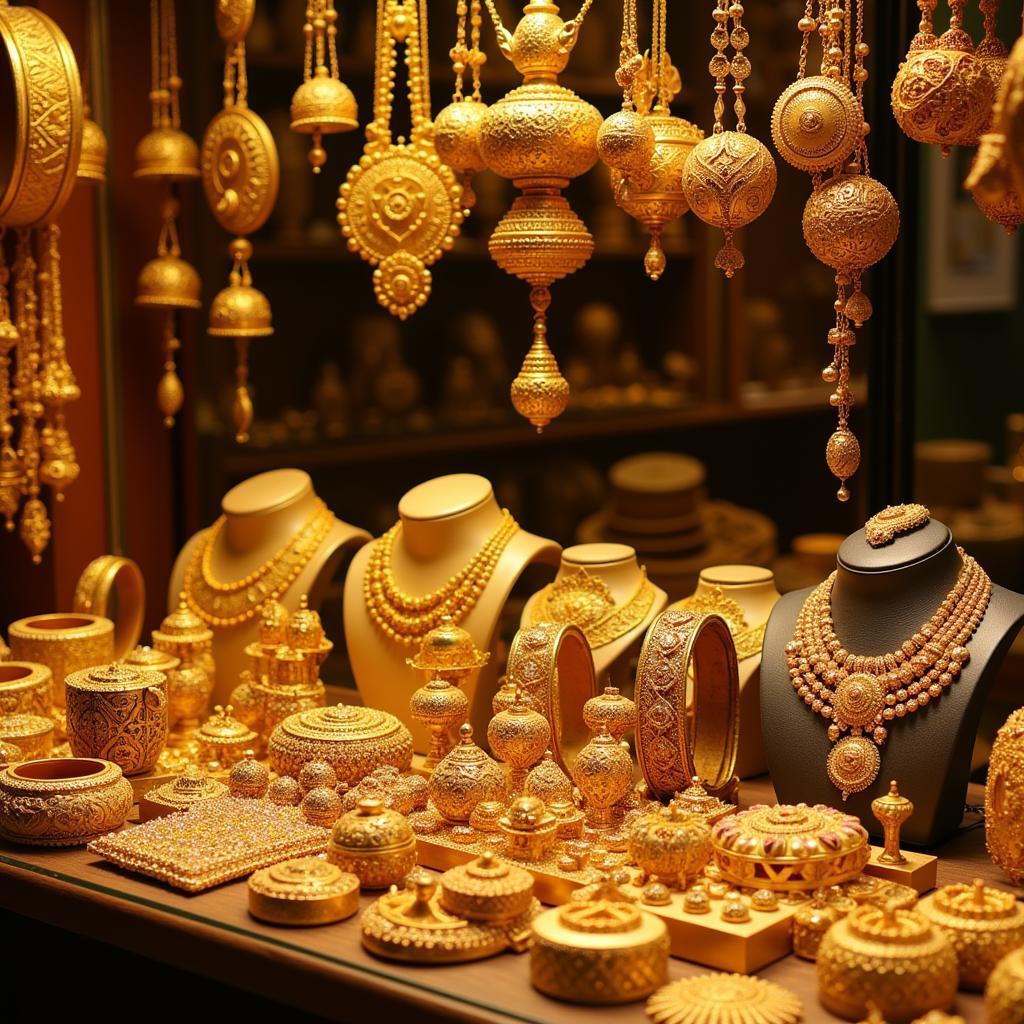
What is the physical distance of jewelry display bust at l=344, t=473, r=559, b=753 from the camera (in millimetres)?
2256

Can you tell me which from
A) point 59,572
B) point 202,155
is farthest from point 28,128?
point 59,572

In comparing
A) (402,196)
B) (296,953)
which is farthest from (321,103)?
(296,953)

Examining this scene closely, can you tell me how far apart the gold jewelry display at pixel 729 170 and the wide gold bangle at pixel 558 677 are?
492 mm

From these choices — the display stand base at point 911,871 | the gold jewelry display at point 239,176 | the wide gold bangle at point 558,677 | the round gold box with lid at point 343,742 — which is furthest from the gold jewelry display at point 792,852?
the gold jewelry display at point 239,176

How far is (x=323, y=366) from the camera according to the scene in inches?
130

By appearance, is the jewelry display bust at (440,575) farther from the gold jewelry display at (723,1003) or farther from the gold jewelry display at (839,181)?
the gold jewelry display at (723,1003)

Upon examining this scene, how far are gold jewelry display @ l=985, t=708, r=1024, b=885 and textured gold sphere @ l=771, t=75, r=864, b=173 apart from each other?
0.64 m

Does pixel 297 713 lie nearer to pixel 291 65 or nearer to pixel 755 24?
pixel 291 65

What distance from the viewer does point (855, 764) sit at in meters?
1.84

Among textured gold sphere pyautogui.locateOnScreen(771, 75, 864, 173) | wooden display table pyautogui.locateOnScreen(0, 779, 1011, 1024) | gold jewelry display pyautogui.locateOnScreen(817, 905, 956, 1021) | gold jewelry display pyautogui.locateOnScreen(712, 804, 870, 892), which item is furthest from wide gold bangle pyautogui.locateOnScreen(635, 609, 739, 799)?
textured gold sphere pyautogui.locateOnScreen(771, 75, 864, 173)

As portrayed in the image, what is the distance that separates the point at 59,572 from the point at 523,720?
1251mm

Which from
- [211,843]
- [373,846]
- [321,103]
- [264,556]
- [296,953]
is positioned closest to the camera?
[296,953]

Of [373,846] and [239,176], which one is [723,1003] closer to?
[373,846]

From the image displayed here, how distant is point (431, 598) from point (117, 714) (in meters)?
0.46
